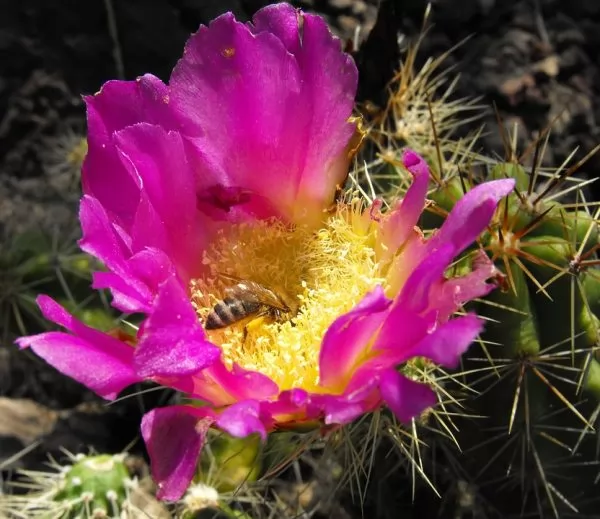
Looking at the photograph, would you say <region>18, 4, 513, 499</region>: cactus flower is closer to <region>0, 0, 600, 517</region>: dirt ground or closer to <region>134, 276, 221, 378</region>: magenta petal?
<region>134, 276, 221, 378</region>: magenta petal

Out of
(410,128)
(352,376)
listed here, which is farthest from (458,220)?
(410,128)

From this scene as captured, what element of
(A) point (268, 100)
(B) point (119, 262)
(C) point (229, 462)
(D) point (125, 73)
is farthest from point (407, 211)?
(D) point (125, 73)

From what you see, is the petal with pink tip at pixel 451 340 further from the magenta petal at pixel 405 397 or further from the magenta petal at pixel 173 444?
the magenta petal at pixel 173 444

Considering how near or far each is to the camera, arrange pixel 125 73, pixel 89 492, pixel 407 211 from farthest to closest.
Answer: pixel 125 73
pixel 89 492
pixel 407 211

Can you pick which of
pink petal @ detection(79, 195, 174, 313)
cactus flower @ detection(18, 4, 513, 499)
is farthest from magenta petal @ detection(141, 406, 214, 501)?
pink petal @ detection(79, 195, 174, 313)

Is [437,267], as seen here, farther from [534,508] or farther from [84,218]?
[534,508]

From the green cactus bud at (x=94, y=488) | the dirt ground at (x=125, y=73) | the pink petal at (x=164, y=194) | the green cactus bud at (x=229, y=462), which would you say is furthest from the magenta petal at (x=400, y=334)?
the dirt ground at (x=125, y=73)

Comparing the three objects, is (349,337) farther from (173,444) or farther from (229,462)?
(229,462)
